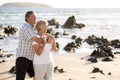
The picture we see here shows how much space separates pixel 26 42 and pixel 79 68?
8.01 metres

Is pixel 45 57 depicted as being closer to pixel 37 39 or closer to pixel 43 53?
pixel 43 53

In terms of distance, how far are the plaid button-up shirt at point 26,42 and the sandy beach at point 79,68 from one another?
203 inches

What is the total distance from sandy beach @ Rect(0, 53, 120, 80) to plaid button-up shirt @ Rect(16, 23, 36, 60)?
16.9 feet

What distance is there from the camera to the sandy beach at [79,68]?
13.0 m

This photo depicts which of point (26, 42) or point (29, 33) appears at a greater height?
point (29, 33)

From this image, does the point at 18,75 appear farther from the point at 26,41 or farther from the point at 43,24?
the point at 43,24

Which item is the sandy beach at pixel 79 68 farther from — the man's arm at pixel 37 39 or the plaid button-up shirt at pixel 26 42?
the man's arm at pixel 37 39

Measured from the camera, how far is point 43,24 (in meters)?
6.95

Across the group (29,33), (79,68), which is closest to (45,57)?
(29,33)

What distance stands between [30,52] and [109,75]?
21.2 feet

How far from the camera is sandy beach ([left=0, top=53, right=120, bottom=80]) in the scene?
1297 centimetres

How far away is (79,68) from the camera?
15250 millimetres

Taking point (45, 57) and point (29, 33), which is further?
point (29, 33)

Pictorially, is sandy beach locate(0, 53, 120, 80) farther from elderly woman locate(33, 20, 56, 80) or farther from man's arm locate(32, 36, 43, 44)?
man's arm locate(32, 36, 43, 44)
